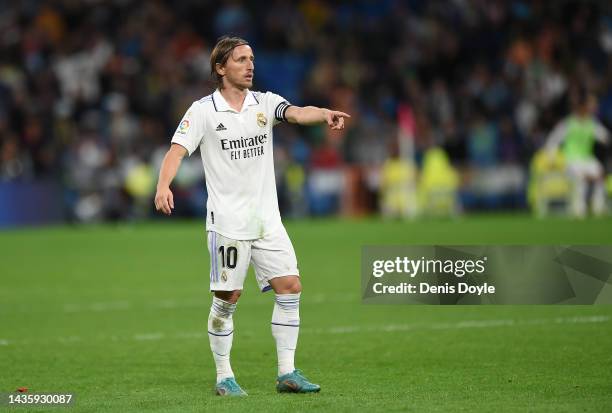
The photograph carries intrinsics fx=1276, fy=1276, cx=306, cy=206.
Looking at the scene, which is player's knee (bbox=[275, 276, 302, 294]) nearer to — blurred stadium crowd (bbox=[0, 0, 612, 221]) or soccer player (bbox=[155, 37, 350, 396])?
soccer player (bbox=[155, 37, 350, 396])

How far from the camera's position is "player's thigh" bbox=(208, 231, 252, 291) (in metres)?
8.66

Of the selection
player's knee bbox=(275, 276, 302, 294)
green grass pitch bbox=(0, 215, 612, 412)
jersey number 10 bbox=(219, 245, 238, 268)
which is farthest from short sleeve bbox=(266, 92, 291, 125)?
green grass pitch bbox=(0, 215, 612, 412)

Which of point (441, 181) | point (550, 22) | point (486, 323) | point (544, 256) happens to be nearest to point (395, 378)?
point (544, 256)

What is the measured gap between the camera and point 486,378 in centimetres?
903

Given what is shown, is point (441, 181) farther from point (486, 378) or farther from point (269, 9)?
point (486, 378)

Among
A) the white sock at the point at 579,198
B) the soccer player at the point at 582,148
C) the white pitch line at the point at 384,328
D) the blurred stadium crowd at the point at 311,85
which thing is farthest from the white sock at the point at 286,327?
the blurred stadium crowd at the point at 311,85

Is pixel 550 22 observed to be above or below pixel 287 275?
above

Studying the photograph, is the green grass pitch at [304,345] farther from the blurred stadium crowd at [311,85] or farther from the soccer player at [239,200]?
the blurred stadium crowd at [311,85]

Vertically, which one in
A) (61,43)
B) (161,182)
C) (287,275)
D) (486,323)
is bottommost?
(486,323)

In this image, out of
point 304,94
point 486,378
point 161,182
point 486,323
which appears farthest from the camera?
point 304,94

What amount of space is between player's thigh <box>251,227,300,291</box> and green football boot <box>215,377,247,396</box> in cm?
74

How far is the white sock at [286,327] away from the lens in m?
8.70

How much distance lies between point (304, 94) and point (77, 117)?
6.03m

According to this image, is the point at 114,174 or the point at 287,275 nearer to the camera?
the point at 287,275
